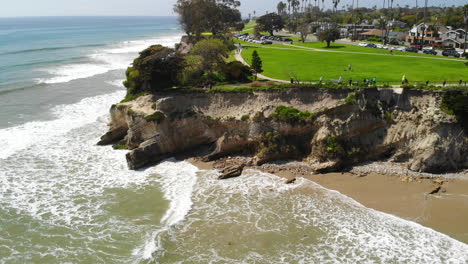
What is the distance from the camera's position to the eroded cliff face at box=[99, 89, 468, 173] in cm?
2641

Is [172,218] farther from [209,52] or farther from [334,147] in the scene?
[209,52]

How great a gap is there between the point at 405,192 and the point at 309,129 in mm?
8452

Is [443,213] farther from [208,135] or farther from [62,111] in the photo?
[62,111]

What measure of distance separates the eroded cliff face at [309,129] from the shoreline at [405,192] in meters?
1.17

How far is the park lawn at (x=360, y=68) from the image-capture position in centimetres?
3516

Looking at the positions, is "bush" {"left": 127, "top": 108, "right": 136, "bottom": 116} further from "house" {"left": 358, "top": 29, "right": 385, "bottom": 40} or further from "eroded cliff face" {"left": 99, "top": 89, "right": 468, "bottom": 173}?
"house" {"left": 358, "top": 29, "right": 385, "bottom": 40}

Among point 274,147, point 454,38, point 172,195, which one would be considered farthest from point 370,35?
point 172,195

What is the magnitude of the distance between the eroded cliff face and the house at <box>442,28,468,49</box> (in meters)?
59.3

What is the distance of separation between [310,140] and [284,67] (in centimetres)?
1631

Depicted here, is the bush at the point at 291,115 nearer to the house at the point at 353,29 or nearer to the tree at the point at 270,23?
the tree at the point at 270,23

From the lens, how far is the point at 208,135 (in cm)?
3075

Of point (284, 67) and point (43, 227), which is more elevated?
point (284, 67)

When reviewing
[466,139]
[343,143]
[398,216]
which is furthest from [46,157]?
[466,139]

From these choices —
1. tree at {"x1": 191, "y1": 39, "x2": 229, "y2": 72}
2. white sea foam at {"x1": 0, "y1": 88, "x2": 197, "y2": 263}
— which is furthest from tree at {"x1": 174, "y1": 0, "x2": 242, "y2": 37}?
white sea foam at {"x1": 0, "y1": 88, "x2": 197, "y2": 263}
